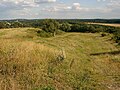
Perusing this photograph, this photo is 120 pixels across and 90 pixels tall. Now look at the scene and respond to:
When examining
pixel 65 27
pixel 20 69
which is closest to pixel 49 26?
pixel 65 27

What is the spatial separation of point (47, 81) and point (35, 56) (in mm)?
3743

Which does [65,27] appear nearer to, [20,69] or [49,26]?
[49,26]

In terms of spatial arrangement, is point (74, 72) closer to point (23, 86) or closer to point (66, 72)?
point (66, 72)

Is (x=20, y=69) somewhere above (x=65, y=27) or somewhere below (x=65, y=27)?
above

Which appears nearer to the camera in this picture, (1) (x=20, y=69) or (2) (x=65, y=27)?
(1) (x=20, y=69)

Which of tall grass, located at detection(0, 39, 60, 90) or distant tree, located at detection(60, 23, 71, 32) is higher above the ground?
tall grass, located at detection(0, 39, 60, 90)

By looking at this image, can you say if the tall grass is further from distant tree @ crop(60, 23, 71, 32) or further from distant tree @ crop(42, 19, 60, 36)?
distant tree @ crop(60, 23, 71, 32)

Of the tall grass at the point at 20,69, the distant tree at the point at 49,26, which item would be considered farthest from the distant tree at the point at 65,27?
the tall grass at the point at 20,69

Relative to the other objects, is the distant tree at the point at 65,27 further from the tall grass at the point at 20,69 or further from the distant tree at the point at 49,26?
the tall grass at the point at 20,69

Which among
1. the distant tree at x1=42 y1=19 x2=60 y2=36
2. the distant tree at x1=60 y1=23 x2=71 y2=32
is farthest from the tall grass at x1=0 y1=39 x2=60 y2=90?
the distant tree at x1=60 y1=23 x2=71 y2=32

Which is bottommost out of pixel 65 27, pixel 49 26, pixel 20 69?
pixel 65 27

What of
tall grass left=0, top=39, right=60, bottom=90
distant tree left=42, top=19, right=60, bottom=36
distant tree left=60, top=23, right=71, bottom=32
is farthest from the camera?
distant tree left=60, top=23, right=71, bottom=32

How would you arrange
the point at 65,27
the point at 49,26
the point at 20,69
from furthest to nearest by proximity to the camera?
the point at 65,27, the point at 49,26, the point at 20,69

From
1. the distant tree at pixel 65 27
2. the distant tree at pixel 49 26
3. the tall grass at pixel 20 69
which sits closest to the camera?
the tall grass at pixel 20 69
